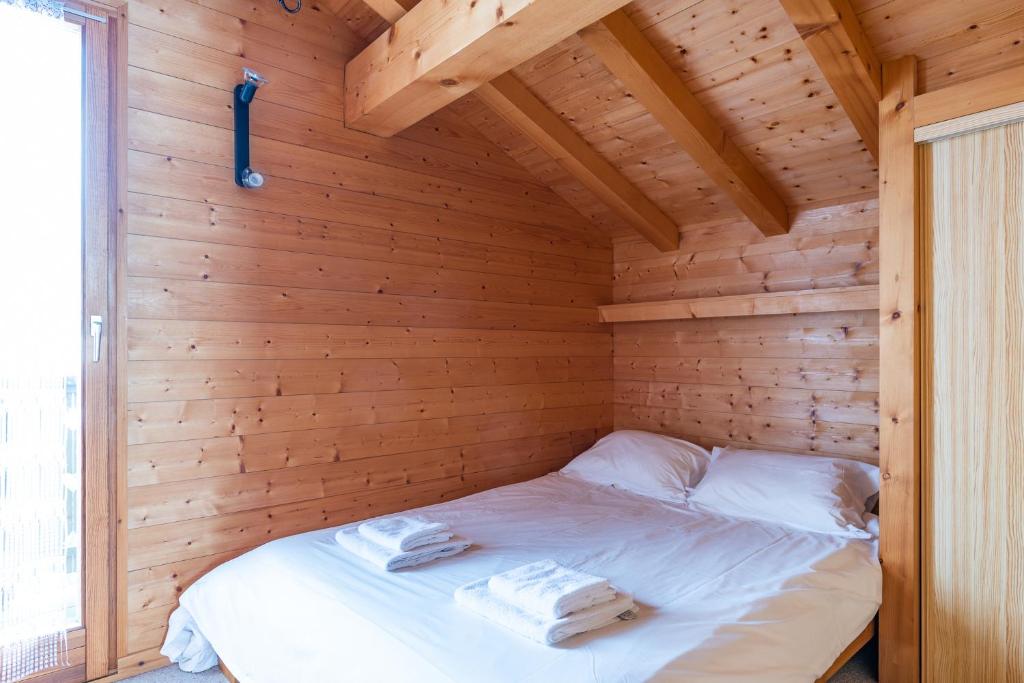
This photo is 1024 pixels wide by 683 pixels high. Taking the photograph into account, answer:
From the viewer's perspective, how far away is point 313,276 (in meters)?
2.65

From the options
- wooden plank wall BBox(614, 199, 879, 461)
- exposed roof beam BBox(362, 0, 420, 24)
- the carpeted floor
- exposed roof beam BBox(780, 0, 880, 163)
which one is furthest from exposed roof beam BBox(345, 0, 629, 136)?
the carpeted floor

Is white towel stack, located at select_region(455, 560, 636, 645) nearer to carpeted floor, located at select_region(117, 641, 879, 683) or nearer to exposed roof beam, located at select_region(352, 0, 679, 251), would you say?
carpeted floor, located at select_region(117, 641, 879, 683)

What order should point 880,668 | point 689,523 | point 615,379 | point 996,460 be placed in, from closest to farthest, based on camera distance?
point 996,460 < point 880,668 < point 689,523 < point 615,379

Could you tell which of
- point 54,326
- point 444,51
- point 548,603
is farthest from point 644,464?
point 54,326

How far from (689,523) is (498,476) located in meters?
1.11

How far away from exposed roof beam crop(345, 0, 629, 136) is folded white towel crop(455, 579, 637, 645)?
167 cm

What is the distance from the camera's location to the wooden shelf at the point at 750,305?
109 inches

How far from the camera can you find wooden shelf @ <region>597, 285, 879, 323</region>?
2766mm

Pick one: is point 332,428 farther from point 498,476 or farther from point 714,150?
point 714,150

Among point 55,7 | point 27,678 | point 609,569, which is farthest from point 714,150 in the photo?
point 27,678

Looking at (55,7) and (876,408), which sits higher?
(55,7)

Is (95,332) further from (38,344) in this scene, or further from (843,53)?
(843,53)

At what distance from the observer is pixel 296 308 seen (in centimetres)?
261

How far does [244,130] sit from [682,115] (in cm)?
174
